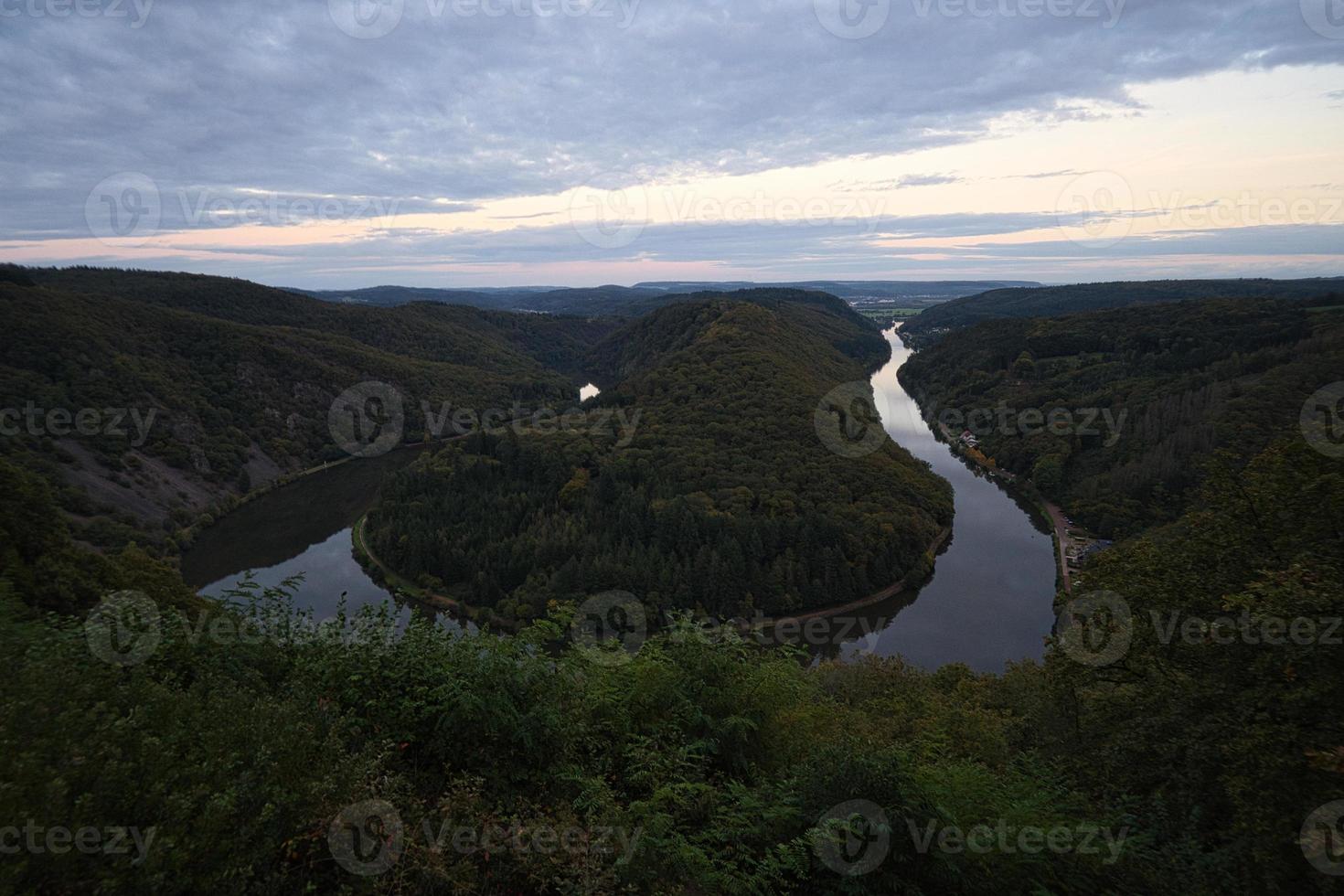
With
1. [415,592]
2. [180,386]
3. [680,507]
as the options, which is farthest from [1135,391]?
[180,386]

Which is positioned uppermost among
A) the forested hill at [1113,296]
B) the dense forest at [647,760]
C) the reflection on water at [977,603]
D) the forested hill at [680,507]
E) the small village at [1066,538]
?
the forested hill at [1113,296]

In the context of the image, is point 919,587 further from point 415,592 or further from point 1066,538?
point 415,592

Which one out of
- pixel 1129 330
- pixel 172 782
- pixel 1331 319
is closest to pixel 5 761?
pixel 172 782

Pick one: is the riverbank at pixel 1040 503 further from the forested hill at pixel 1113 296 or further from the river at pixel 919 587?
the forested hill at pixel 1113 296

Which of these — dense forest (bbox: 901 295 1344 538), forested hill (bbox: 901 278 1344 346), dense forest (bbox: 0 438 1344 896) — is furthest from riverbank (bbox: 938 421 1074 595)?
forested hill (bbox: 901 278 1344 346)

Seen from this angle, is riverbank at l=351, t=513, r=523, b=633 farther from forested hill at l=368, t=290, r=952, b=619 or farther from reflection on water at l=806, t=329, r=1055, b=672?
reflection on water at l=806, t=329, r=1055, b=672

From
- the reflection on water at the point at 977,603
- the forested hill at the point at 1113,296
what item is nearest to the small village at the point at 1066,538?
the reflection on water at the point at 977,603

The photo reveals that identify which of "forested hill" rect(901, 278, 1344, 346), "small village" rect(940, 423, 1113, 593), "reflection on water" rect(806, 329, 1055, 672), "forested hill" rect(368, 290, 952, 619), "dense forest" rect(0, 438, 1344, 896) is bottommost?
"reflection on water" rect(806, 329, 1055, 672)
